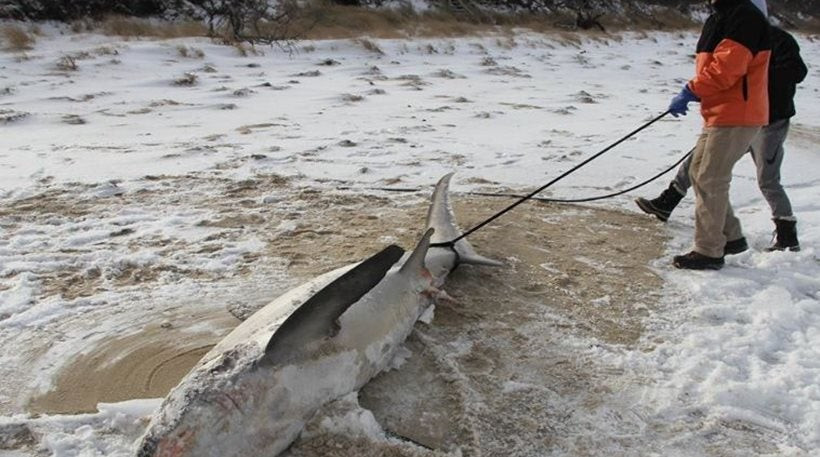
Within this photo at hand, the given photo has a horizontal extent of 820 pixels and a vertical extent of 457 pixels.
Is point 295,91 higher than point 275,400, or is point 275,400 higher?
point 275,400

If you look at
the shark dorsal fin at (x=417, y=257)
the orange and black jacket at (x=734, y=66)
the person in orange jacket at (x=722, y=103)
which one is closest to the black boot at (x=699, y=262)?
the person in orange jacket at (x=722, y=103)

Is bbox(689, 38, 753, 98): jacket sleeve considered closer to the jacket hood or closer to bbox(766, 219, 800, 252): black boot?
the jacket hood

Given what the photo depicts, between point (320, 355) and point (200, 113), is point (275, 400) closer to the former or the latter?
point (320, 355)

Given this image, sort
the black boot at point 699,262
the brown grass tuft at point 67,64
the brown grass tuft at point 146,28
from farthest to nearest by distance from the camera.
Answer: the brown grass tuft at point 146,28
the brown grass tuft at point 67,64
the black boot at point 699,262

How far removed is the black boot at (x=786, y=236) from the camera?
469cm

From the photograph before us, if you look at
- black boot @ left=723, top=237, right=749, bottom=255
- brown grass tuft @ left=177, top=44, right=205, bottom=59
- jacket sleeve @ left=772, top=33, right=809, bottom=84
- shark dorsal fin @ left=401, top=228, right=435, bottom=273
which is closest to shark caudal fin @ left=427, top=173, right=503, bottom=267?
shark dorsal fin @ left=401, top=228, right=435, bottom=273

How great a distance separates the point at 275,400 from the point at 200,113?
6.84 metres

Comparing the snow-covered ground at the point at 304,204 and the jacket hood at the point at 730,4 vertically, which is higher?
the jacket hood at the point at 730,4

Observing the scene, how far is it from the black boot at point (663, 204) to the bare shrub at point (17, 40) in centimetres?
1092

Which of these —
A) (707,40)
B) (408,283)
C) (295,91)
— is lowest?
(295,91)

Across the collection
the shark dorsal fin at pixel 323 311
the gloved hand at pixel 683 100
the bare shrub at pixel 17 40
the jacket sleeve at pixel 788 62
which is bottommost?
the bare shrub at pixel 17 40

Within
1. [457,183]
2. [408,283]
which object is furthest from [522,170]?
[408,283]

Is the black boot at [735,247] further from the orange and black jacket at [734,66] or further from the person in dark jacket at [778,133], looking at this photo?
the orange and black jacket at [734,66]

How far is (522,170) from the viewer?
6.60m
